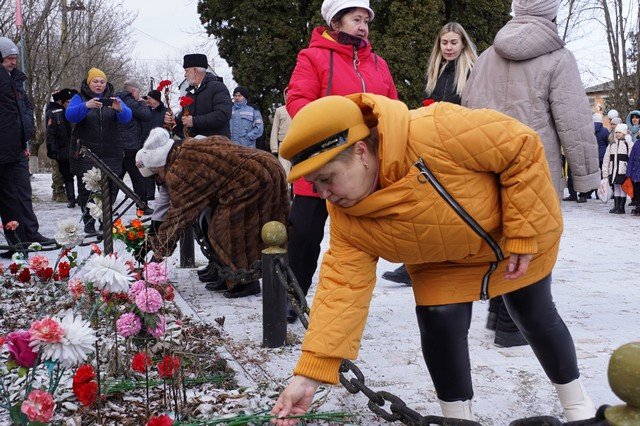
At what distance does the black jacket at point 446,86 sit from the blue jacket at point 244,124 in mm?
7959

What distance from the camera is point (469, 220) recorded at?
7.66 ft

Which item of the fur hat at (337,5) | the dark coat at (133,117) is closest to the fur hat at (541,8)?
the fur hat at (337,5)

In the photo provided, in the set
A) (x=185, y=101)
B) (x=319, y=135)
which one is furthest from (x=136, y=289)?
(x=185, y=101)

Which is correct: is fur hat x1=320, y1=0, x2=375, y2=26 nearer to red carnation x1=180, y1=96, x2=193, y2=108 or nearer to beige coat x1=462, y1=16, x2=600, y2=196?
beige coat x1=462, y1=16, x2=600, y2=196

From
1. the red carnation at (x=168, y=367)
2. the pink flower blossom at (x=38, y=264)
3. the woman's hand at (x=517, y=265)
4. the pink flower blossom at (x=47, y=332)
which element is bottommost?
the red carnation at (x=168, y=367)

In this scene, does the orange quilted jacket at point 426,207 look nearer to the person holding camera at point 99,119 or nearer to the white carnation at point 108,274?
the white carnation at point 108,274

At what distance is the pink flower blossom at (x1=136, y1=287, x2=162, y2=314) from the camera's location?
282cm

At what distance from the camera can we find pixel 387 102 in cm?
→ 226

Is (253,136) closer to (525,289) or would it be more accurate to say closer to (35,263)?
(35,263)

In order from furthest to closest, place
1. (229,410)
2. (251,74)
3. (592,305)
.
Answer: (251,74), (592,305), (229,410)

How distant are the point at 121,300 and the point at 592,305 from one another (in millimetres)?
3318

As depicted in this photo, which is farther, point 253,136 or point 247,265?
point 253,136

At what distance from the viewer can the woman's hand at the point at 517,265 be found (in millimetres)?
2355

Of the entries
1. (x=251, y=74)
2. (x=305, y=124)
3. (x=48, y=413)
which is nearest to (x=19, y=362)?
(x=48, y=413)
